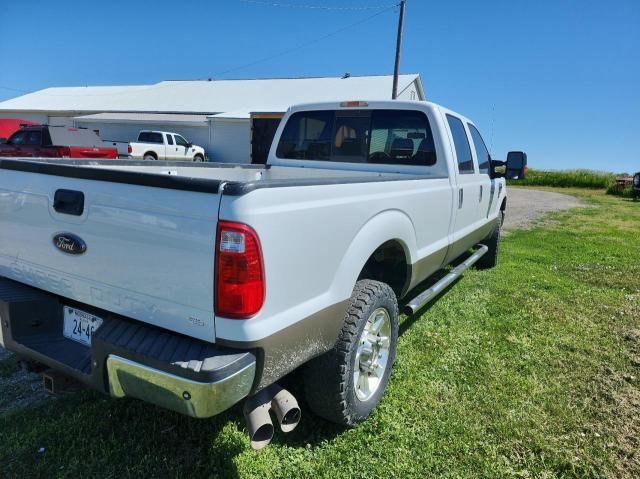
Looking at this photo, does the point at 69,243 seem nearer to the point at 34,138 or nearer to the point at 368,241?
the point at 368,241

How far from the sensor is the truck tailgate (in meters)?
1.78

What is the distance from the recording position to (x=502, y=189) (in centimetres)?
670

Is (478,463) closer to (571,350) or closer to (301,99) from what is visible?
(571,350)

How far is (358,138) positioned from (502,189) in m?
3.49

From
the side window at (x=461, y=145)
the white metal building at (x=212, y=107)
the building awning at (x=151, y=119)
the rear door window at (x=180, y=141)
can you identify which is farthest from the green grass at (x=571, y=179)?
the side window at (x=461, y=145)

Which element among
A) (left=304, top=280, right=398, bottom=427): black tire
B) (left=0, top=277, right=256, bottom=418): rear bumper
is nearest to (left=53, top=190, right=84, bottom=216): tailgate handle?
(left=0, top=277, right=256, bottom=418): rear bumper

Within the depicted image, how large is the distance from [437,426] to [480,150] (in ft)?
11.6

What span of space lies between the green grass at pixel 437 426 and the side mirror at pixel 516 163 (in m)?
2.05

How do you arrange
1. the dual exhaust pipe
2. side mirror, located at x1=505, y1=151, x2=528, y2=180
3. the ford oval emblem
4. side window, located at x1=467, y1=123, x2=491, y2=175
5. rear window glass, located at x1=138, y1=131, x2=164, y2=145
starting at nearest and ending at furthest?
the dual exhaust pipe → the ford oval emblem → side window, located at x1=467, y1=123, x2=491, y2=175 → side mirror, located at x1=505, y1=151, x2=528, y2=180 → rear window glass, located at x1=138, y1=131, x2=164, y2=145

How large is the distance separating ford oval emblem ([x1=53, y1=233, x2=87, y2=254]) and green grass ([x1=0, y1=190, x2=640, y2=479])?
3.72 ft

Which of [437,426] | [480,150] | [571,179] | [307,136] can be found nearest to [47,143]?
[307,136]

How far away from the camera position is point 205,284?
178 centimetres

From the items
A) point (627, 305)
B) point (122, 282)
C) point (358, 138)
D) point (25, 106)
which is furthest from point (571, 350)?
point (25, 106)

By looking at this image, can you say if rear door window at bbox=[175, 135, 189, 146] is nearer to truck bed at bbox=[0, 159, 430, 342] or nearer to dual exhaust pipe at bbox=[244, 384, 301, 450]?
truck bed at bbox=[0, 159, 430, 342]
